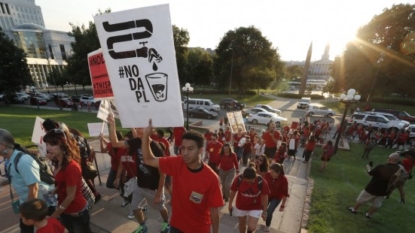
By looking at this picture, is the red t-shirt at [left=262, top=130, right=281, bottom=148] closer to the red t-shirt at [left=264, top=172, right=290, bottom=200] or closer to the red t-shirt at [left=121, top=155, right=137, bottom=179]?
the red t-shirt at [left=264, top=172, right=290, bottom=200]

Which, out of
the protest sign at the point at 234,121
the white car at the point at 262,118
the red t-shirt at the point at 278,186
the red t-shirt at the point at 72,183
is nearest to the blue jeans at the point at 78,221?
the red t-shirt at the point at 72,183

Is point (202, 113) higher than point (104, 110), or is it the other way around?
point (104, 110)

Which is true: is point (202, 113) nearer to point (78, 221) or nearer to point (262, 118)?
point (262, 118)

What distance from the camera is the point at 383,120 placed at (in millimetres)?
21094

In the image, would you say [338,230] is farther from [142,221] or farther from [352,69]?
[352,69]

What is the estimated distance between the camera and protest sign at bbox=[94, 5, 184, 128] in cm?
228

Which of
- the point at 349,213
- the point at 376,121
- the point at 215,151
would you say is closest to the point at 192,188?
the point at 215,151

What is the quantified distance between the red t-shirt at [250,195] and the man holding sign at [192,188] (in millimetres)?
1366

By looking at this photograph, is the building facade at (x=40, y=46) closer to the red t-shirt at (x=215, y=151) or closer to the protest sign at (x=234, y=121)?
the protest sign at (x=234, y=121)

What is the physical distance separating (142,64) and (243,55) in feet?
138

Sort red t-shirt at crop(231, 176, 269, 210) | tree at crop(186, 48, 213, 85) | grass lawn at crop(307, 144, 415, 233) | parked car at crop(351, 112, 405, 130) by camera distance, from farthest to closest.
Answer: tree at crop(186, 48, 213, 85) < parked car at crop(351, 112, 405, 130) < grass lawn at crop(307, 144, 415, 233) < red t-shirt at crop(231, 176, 269, 210)

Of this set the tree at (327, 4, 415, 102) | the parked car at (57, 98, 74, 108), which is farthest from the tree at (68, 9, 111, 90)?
the tree at (327, 4, 415, 102)

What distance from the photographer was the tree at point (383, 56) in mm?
29750

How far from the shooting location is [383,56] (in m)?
30.5
